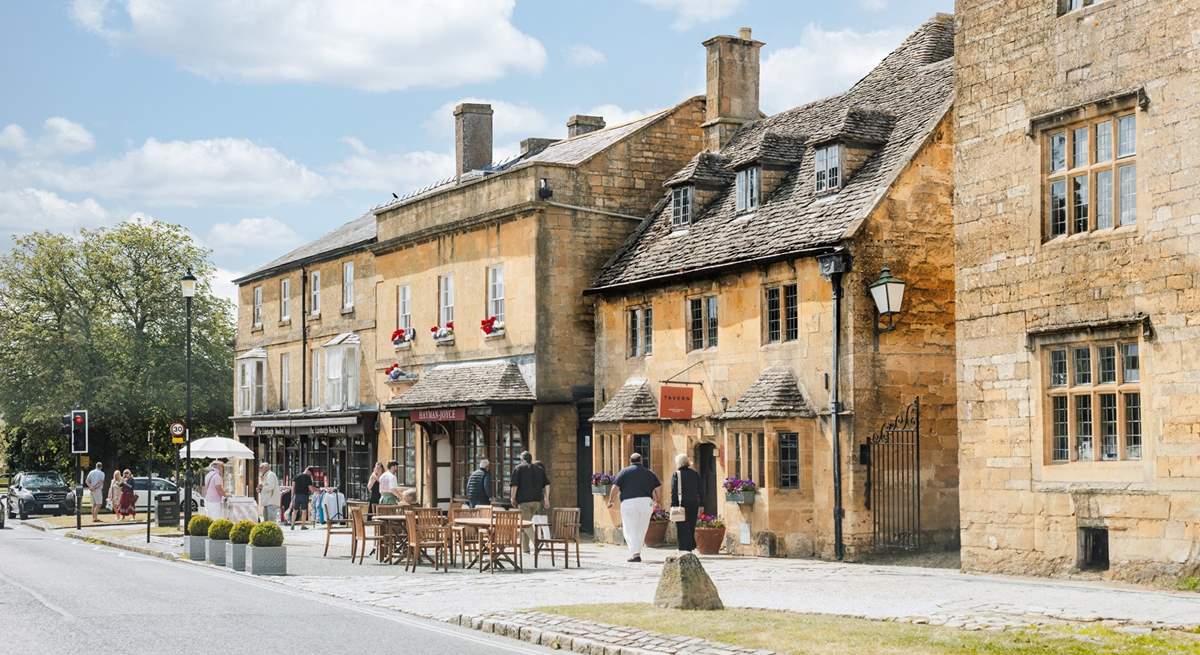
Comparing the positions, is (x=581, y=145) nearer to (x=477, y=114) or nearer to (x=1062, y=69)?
(x=477, y=114)

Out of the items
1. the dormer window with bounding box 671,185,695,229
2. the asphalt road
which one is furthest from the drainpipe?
the asphalt road

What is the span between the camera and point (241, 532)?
2417 centimetres

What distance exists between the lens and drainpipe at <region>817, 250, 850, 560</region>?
2498cm

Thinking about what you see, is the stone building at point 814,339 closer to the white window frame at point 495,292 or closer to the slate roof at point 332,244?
the white window frame at point 495,292

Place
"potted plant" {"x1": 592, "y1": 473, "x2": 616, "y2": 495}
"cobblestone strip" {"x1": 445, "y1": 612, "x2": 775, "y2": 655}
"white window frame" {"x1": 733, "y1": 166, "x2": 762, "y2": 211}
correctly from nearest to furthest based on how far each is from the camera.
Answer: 1. "cobblestone strip" {"x1": 445, "y1": 612, "x2": 775, "y2": 655}
2. "white window frame" {"x1": 733, "y1": 166, "x2": 762, "y2": 211}
3. "potted plant" {"x1": 592, "y1": 473, "x2": 616, "y2": 495}

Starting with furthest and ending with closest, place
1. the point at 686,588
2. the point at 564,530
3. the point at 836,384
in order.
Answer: the point at 836,384 → the point at 564,530 → the point at 686,588

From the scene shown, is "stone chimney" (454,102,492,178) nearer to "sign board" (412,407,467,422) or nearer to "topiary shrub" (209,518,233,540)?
"sign board" (412,407,467,422)

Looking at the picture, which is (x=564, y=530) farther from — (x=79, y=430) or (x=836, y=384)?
(x=79, y=430)

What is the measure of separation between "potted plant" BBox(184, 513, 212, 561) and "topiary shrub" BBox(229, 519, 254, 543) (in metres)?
2.34

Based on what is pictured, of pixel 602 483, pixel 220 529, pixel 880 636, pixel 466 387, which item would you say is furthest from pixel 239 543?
pixel 880 636

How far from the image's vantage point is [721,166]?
3222 centimetres

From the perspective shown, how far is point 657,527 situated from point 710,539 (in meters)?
2.95

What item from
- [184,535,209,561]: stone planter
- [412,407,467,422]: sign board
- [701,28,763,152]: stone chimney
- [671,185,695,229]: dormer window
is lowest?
[184,535,209,561]: stone planter

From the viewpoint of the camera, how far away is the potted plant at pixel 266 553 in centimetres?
2297
